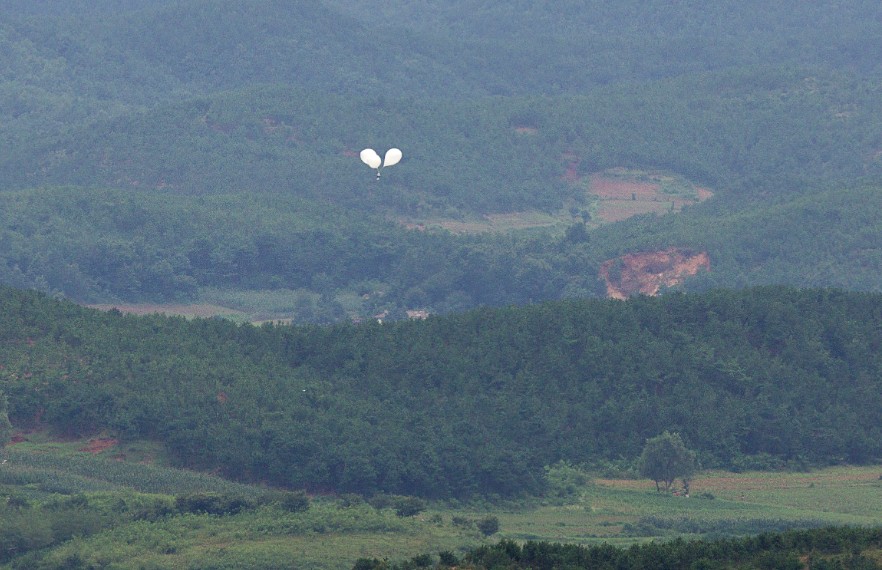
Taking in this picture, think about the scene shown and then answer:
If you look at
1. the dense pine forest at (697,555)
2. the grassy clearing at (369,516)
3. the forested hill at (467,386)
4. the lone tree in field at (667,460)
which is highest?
the forested hill at (467,386)

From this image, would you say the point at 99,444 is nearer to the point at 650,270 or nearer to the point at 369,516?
the point at 369,516

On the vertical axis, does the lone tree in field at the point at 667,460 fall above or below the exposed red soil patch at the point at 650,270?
below

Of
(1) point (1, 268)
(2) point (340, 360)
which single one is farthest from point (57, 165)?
(2) point (340, 360)

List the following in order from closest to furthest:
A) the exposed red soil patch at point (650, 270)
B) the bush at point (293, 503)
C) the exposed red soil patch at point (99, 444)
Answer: the bush at point (293, 503), the exposed red soil patch at point (99, 444), the exposed red soil patch at point (650, 270)

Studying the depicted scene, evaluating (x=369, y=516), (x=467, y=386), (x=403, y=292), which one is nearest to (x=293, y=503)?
(x=369, y=516)

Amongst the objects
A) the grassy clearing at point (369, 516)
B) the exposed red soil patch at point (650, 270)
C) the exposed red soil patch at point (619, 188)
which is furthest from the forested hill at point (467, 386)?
the exposed red soil patch at point (619, 188)

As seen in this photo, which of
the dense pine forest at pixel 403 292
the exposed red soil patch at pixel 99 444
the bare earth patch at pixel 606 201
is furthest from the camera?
the bare earth patch at pixel 606 201

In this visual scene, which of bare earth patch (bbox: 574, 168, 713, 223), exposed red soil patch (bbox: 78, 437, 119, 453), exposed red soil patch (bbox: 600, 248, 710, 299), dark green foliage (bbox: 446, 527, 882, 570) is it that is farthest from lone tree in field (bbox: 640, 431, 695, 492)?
bare earth patch (bbox: 574, 168, 713, 223)

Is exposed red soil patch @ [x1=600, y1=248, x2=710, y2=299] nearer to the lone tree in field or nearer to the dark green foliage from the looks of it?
the lone tree in field

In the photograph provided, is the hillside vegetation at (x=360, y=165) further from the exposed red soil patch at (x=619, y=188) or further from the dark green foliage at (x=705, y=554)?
the dark green foliage at (x=705, y=554)
